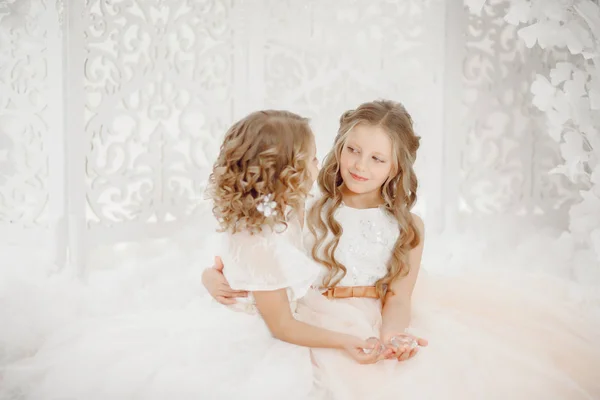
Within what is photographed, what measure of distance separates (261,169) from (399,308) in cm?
58

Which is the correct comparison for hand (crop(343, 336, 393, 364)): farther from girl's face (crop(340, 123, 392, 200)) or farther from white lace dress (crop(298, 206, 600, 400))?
girl's face (crop(340, 123, 392, 200))

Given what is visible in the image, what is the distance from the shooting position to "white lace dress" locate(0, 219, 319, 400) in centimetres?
142

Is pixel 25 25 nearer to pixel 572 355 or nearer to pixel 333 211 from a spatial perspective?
pixel 333 211

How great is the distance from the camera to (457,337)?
162 centimetres

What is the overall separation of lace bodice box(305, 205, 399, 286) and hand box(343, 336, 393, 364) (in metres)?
0.32

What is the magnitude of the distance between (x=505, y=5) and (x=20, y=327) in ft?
9.00

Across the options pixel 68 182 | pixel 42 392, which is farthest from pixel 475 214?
pixel 42 392

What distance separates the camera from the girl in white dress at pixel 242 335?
1.44 meters

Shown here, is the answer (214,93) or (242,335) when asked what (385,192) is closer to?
(242,335)

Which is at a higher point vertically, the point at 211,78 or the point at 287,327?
the point at 211,78

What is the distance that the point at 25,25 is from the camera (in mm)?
2787

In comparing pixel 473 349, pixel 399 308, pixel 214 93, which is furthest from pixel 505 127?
pixel 473 349

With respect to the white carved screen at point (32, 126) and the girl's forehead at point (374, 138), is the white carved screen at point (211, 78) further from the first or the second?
the girl's forehead at point (374, 138)

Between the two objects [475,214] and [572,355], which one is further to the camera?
[475,214]
